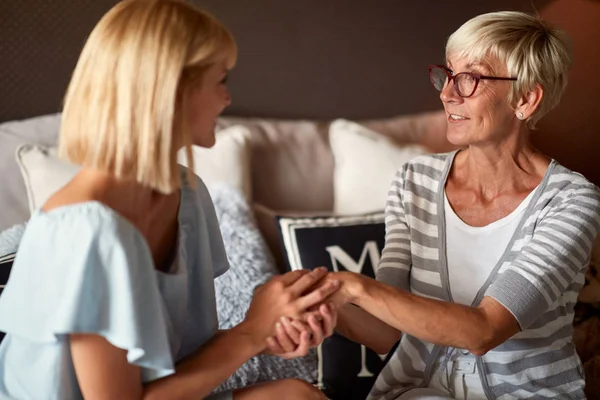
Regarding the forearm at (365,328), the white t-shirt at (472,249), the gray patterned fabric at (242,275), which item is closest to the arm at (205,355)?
the forearm at (365,328)

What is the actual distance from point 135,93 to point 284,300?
1.64 ft

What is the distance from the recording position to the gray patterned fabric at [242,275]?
Answer: 1843 millimetres

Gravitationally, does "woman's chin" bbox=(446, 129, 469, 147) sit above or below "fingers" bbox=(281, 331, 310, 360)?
above

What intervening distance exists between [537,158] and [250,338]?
79 centimetres

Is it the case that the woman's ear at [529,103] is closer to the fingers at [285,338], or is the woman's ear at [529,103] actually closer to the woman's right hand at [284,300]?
the woman's right hand at [284,300]

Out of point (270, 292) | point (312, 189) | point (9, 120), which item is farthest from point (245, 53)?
point (270, 292)

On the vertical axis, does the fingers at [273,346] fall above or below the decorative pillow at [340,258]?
above

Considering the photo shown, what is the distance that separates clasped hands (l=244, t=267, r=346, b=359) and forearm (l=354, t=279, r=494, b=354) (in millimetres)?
74

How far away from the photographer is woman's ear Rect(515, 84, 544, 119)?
163 centimetres

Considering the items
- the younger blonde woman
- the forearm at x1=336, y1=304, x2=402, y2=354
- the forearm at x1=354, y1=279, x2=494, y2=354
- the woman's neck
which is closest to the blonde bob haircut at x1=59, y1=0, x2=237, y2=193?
the younger blonde woman

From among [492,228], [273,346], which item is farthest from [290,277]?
[492,228]

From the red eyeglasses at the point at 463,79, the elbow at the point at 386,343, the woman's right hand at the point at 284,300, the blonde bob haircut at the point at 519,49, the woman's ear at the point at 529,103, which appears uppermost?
the blonde bob haircut at the point at 519,49

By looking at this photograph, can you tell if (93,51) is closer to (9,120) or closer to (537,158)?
(537,158)

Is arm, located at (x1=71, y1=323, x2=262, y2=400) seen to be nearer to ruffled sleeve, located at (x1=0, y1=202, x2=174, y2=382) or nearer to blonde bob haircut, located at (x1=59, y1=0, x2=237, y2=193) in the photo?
ruffled sleeve, located at (x1=0, y1=202, x2=174, y2=382)
